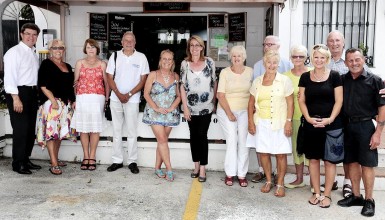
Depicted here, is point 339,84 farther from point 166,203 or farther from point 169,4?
point 169,4

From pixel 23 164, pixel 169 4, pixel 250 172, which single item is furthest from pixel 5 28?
pixel 250 172

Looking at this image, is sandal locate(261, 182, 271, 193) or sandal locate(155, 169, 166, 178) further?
sandal locate(155, 169, 166, 178)

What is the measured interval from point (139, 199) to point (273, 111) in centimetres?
173

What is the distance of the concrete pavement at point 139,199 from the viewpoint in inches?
165

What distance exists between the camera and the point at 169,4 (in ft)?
26.3

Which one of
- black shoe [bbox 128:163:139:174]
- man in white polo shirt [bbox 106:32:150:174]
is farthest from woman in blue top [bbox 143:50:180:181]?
black shoe [bbox 128:163:139:174]

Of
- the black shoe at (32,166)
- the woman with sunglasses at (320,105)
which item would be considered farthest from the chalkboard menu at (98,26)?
the woman with sunglasses at (320,105)

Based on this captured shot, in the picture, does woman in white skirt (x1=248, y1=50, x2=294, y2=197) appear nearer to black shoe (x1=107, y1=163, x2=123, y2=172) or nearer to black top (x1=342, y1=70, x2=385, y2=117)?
black top (x1=342, y1=70, x2=385, y2=117)

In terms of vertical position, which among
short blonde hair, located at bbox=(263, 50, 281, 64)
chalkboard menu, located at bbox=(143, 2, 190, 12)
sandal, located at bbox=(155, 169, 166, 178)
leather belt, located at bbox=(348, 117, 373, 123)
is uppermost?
chalkboard menu, located at bbox=(143, 2, 190, 12)

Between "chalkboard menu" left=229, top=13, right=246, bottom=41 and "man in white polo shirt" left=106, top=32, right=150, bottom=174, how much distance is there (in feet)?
9.89

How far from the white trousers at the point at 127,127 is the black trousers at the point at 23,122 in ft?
3.28

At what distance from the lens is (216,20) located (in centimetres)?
820

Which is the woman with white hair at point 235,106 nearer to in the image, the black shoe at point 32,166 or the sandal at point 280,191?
the sandal at point 280,191

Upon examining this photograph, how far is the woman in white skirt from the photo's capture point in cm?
457
